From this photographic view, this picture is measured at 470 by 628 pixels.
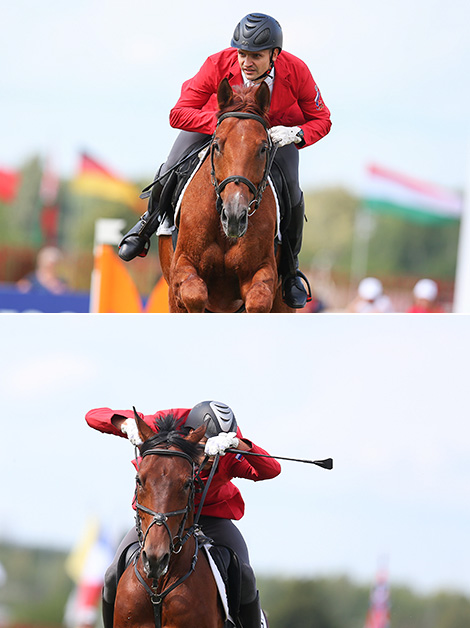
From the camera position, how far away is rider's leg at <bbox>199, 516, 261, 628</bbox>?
18.7 feet

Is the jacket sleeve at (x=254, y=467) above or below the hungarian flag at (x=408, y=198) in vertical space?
below

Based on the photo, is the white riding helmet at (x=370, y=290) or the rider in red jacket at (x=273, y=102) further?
the white riding helmet at (x=370, y=290)

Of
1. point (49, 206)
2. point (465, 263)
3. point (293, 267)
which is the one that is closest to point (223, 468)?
point (293, 267)

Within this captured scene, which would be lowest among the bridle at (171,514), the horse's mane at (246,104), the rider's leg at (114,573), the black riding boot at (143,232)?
the rider's leg at (114,573)

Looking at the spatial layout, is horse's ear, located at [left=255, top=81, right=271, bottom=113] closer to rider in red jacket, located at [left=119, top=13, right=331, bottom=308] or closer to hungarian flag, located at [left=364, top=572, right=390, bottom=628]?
rider in red jacket, located at [left=119, top=13, right=331, bottom=308]

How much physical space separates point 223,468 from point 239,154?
6.08ft

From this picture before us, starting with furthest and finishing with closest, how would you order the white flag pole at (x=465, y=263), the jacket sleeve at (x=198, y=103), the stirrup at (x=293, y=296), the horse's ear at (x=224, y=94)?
the white flag pole at (x=465, y=263) → the stirrup at (x=293, y=296) → the jacket sleeve at (x=198, y=103) → the horse's ear at (x=224, y=94)

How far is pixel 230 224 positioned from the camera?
6.11 meters

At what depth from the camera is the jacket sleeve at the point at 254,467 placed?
18.7ft

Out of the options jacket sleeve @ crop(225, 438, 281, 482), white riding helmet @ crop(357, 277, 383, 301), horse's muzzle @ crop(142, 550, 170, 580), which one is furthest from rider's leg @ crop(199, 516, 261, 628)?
white riding helmet @ crop(357, 277, 383, 301)

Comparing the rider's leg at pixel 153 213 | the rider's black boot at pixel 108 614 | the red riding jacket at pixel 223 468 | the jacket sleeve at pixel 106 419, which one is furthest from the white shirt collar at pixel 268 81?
the rider's black boot at pixel 108 614

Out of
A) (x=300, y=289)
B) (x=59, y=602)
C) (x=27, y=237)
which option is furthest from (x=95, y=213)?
(x=300, y=289)

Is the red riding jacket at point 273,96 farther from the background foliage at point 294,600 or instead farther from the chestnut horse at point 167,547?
the background foliage at point 294,600

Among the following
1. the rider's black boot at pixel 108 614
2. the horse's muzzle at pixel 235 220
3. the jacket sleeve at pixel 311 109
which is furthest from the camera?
the jacket sleeve at pixel 311 109
